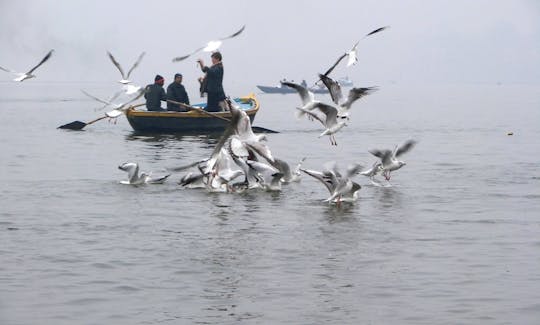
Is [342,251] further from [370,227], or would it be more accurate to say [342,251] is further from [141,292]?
[141,292]

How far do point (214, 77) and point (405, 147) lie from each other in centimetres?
1404

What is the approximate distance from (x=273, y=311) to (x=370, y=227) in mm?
5966

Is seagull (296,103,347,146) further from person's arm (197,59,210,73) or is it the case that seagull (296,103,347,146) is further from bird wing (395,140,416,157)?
person's arm (197,59,210,73)

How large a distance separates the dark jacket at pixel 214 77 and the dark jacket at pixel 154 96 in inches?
121

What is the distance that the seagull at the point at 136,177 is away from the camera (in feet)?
76.8

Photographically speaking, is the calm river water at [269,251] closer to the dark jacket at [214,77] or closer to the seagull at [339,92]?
the seagull at [339,92]

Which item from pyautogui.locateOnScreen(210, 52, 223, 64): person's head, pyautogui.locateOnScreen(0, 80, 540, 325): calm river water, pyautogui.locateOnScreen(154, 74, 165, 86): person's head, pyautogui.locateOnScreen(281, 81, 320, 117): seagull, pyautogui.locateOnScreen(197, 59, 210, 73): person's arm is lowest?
pyautogui.locateOnScreen(0, 80, 540, 325): calm river water

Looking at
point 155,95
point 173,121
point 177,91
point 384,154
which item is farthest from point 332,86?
point 155,95

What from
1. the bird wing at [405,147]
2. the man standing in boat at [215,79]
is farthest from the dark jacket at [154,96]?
the bird wing at [405,147]

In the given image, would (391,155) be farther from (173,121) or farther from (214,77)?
(173,121)

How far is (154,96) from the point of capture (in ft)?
127

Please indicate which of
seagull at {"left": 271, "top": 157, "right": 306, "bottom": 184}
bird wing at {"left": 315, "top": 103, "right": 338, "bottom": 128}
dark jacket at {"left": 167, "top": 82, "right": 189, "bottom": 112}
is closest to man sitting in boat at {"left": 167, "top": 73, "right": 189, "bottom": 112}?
dark jacket at {"left": 167, "top": 82, "right": 189, "bottom": 112}

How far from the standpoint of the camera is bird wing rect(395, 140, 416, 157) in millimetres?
22552

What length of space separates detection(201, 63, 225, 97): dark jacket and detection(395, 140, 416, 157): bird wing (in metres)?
13.7
